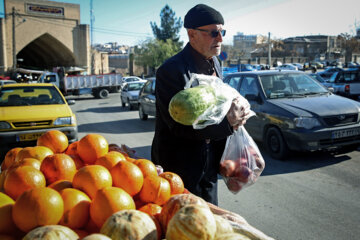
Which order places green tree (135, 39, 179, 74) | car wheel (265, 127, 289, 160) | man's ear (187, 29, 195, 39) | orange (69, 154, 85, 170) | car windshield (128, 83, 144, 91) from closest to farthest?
orange (69, 154, 85, 170) → man's ear (187, 29, 195, 39) → car wheel (265, 127, 289, 160) → car windshield (128, 83, 144, 91) → green tree (135, 39, 179, 74)

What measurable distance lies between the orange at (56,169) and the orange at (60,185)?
0.35 ft

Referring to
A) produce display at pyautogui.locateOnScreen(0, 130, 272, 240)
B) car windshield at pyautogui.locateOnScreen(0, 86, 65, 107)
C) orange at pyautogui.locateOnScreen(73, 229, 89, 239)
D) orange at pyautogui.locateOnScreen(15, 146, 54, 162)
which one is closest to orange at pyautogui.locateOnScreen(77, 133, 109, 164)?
produce display at pyautogui.locateOnScreen(0, 130, 272, 240)

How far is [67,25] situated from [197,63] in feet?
156

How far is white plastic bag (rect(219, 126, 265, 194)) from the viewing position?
8.04ft

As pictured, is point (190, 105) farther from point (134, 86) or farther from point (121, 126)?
point (134, 86)

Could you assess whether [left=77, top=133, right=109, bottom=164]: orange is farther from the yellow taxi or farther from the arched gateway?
the arched gateway

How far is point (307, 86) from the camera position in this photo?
23.3ft

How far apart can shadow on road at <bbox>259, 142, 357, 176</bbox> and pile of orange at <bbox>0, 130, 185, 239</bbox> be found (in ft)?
14.0

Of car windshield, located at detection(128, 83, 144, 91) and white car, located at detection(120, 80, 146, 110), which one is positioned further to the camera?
car windshield, located at detection(128, 83, 144, 91)

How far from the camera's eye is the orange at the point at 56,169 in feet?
6.55

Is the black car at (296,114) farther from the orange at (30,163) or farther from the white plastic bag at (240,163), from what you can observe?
the orange at (30,163)

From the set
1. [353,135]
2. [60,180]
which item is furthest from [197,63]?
[353,135]

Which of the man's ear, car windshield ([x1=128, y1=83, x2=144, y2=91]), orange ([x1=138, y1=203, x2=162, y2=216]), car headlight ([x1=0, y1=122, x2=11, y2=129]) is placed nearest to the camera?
orange ([x1=138, y1=203, x2=162, y2=216])

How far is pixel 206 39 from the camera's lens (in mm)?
2385
